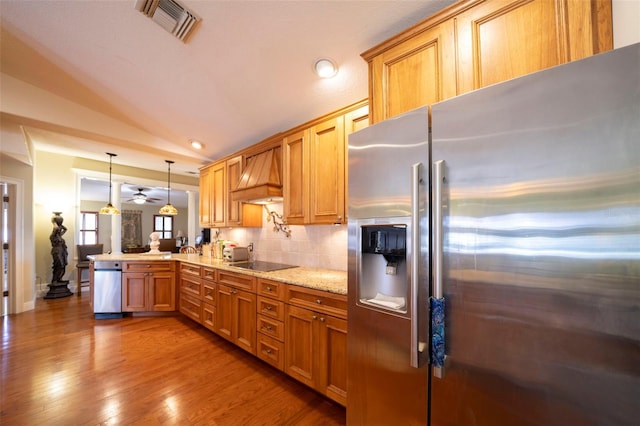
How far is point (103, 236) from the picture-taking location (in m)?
9.08

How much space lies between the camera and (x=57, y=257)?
4.70 meters

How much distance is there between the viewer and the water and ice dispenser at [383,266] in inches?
49.8

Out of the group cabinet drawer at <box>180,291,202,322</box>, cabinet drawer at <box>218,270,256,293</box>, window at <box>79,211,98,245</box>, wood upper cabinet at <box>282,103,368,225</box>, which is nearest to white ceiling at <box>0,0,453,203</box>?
wood upper cabinet at <box>282,103,368,225</box>

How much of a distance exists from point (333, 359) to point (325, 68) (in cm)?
217

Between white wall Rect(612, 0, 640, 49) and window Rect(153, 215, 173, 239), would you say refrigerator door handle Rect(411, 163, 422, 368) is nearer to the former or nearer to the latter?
white wall Rect(612, 0, 640, 49)

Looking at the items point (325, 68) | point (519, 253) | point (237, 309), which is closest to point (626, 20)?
point (519, 253)

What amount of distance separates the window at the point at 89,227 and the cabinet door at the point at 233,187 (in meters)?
8.17

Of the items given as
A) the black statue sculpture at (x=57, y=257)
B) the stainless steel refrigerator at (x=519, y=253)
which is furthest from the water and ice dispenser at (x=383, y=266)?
the black statue sculpture at (x=57, y=257)

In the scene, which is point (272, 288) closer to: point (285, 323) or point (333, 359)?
point (285, 323)

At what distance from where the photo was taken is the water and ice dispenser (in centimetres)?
127

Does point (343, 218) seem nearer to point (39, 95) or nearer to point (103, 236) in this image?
point (39, 95)

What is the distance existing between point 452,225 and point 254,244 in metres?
3.05

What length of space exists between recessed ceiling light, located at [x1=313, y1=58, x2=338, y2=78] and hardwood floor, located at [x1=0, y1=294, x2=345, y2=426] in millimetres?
2553

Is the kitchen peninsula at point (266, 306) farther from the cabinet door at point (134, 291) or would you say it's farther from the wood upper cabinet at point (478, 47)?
the wood upper cabinet at point (478, 47)
